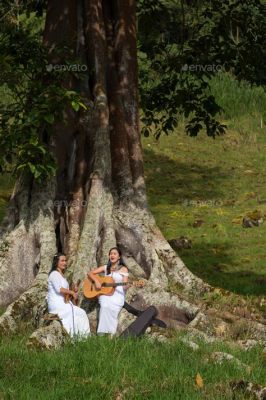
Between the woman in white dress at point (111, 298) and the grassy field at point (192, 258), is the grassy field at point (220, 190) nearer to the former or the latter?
the grassy field at point (192, 258)

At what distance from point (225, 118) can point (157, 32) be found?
13.4m

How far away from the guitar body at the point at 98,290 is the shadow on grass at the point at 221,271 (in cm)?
530

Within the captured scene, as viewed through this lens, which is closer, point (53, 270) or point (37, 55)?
point (53, 270)

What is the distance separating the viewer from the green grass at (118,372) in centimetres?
988

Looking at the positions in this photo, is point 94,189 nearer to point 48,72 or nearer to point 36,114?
point 36,114

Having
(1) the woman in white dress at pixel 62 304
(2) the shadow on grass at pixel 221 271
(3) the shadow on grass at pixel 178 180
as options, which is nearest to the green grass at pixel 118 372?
(1) the woman in white dress at pixel 62 304

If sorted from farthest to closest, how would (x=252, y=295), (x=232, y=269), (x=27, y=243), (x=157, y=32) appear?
(x=157, y=32) → (x=232, y=269) → (x=252, y=295) → (x=27, y=243)

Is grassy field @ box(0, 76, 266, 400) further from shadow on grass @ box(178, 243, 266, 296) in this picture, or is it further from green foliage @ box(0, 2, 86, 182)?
green foliage @ box(0, 2, 86, 182)

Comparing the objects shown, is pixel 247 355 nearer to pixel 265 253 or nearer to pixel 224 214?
pixel 265 253

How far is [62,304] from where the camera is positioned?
48.9 ft

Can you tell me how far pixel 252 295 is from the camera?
64.3 ft

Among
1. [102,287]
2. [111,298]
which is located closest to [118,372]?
[111,298]

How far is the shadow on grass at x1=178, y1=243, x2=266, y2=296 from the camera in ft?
68.3

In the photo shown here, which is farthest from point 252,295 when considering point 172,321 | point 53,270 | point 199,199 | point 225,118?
point 225,118
